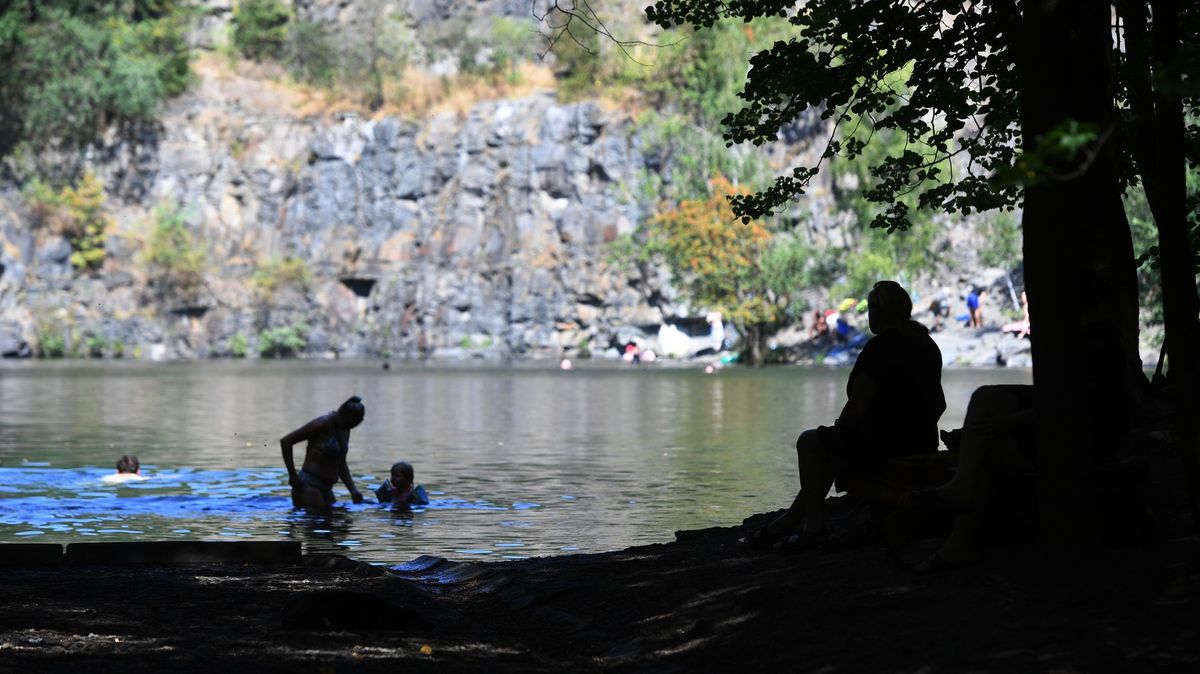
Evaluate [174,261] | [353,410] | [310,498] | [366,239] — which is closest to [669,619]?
[353,410]

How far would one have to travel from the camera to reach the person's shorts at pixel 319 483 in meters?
19.6

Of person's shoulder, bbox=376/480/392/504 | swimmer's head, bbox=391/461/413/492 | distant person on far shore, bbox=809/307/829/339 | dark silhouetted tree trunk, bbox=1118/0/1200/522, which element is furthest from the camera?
distant person on far shore, bbox=809/307/829/339

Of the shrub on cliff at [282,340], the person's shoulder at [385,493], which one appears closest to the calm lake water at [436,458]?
the person's shoulder at [385,493]

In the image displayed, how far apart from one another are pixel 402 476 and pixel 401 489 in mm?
235

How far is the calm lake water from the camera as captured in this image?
18.2m

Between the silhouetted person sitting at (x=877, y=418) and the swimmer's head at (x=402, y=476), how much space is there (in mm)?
9650

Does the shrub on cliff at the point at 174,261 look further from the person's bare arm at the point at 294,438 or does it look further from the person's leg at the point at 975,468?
the person's leg at the point at 975,468

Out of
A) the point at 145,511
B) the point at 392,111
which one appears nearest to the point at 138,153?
A: the point at 392,111

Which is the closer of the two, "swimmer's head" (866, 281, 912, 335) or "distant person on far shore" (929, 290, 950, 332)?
"swimmer's head" (866, 281, 912, 335)

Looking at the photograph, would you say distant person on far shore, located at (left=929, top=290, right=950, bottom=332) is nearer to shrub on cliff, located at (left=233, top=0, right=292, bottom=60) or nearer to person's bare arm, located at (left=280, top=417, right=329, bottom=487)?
shrub on cliff, located at (left=233, top=0, right=292, bottom=60)

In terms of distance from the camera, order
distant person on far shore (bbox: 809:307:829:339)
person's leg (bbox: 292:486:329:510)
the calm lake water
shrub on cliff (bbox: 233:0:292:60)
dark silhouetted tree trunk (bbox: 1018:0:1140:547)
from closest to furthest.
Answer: dark silhouetted tree trunk (bbox: 1018:0:1140:547)
the calm lake water
person's leg (bbox: 292:486:329:510)
distant person on far shore (bbox: 809:307:829:339)
shrub on cliff (bbox: 233:0:292:60)

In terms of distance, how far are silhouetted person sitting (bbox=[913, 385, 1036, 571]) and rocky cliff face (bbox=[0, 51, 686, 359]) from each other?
8588 cm

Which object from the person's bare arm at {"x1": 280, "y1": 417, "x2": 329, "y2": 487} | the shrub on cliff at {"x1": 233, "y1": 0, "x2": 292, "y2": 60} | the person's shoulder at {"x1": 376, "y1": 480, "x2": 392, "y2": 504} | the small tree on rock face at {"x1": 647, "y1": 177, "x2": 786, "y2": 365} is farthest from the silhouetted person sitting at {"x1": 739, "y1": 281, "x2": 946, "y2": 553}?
the shrub on cliff at {"x1": 233, "y1": 0, "x2": 292, "y2": 60}

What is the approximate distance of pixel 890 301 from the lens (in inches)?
423
